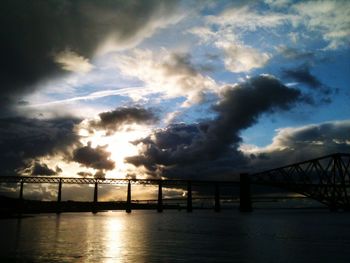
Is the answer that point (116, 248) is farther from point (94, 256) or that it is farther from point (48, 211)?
point (48, 211)

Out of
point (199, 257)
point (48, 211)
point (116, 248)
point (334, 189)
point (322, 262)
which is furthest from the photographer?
point (48, 211)

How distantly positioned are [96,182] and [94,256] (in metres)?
170

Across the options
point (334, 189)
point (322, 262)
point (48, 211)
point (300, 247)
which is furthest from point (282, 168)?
point (322, 262)

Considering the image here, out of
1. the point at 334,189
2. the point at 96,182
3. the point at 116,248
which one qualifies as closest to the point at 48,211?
the point at 96,182

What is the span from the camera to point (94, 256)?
1310 inches

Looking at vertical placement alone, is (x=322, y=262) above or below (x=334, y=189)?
below

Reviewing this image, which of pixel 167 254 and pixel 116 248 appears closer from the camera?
pixel 167 254

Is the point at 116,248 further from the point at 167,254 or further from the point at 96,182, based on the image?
the point at 96,182

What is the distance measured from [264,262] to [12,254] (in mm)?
21018

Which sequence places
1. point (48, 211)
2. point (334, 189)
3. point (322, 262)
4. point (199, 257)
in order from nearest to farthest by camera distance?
point (322, 262) → point (199, 257) → point (334, 189) → point (48, 211)

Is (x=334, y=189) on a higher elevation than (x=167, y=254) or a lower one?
higher

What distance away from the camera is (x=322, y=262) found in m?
30.5

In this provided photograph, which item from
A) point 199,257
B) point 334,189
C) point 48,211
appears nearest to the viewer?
point 199,257

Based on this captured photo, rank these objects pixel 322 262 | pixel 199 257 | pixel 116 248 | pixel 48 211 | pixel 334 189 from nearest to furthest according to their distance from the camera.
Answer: pixel 322 262 < pixel 199 257 < pixel 116 248 < pixel 334 189 < pixel 48 211
